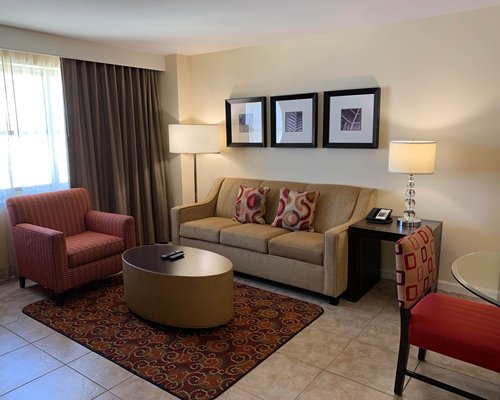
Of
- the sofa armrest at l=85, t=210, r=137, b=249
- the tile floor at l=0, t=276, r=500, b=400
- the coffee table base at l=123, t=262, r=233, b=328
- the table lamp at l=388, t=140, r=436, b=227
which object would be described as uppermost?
the table lamp at l=388, t=140, r=436, b=227

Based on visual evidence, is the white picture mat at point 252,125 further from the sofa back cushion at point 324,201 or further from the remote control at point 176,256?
the remote control at point 176,256

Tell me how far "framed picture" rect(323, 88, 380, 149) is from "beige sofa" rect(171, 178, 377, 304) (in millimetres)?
454

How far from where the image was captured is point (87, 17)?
3.31 m

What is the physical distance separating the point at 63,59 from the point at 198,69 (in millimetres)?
1583

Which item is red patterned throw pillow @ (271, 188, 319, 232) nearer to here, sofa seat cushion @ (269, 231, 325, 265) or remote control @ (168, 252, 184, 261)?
sofa seat cushion @ (269, 231, 325, 265)

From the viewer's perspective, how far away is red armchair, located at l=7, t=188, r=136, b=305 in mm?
3293

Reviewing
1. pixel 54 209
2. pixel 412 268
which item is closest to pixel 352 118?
pixel 412 268

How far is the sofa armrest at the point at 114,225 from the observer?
12.5ft

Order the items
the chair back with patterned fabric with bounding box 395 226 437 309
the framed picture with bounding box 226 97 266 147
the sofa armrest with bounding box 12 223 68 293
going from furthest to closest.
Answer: the framed picture with bounding box 226 97 266 147, the sofa armrest with bounding box 12 223 68 293, the chair back with patterned fabric with bounding box 395 226 437 309

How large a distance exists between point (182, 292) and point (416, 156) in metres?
2.08

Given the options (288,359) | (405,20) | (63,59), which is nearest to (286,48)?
(405,20)

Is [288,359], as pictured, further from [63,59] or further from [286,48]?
[63,59]

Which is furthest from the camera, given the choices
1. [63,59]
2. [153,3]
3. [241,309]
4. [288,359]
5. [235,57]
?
[235,57]

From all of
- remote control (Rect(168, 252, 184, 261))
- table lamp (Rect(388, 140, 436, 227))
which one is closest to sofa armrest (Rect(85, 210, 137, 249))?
remote control (Rect(168, 252, 184, 261))
